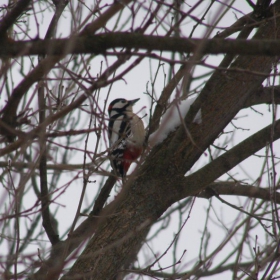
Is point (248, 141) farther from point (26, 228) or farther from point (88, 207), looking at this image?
point (26, 228)

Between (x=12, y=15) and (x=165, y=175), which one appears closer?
(x=12, y=15)

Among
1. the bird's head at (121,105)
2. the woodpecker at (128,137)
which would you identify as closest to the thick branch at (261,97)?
the woodpecker at (128,137)

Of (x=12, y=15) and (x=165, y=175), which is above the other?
(x=165, y=175)

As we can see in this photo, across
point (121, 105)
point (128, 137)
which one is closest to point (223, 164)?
point (128, 137)

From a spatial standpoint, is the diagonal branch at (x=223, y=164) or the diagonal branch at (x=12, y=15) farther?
the diagonal branch at (x=223, y=164)

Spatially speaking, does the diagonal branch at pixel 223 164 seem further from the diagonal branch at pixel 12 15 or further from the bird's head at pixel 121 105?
the bird's head at pixel 121 105

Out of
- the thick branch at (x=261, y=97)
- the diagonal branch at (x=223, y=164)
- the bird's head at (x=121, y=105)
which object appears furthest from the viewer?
the bird's head at (x=121, y=105)

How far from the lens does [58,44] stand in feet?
7.28

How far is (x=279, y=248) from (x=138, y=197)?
1.15 metres

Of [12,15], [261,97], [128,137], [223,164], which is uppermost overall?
[128,137]

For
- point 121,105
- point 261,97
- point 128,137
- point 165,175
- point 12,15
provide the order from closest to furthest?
point 12,15 < point 165,175 < point 261,97 < point 128,137 < point 121,105

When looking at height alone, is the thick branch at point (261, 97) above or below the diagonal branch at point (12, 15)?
above

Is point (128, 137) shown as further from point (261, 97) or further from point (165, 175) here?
point (165, 175)

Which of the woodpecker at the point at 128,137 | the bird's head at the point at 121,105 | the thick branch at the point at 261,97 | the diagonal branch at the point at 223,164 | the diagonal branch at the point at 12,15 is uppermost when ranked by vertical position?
the bird's head at the point at 121,105
